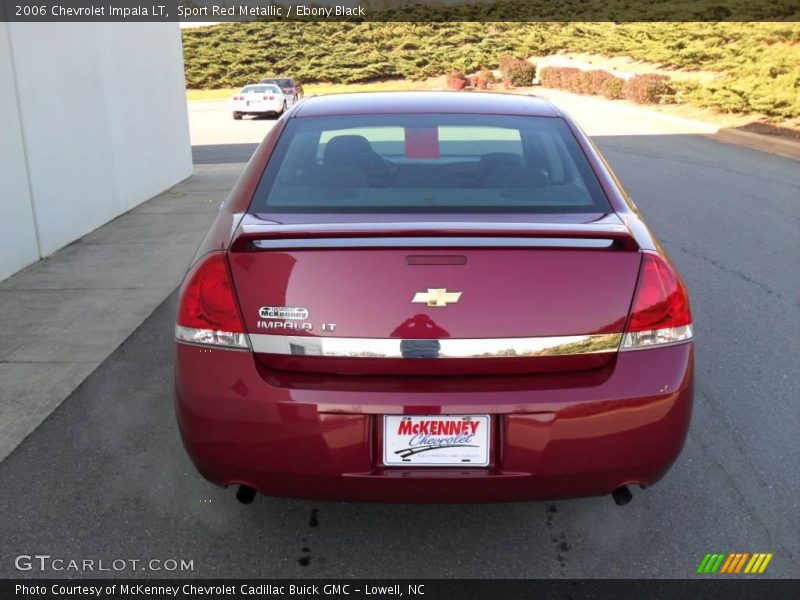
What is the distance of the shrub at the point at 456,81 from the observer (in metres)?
42.2

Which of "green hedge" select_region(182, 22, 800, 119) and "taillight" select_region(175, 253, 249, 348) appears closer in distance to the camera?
"taillight" select_region(175, 253, 249, 348)

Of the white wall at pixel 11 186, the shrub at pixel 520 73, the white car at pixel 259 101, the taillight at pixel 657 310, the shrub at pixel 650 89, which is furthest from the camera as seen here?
the shrub at pixel 520 73

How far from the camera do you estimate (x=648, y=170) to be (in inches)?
496

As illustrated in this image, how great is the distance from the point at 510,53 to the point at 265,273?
49280 millimetres

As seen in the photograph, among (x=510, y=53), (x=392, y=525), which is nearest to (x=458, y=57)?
(x=510, y=53)

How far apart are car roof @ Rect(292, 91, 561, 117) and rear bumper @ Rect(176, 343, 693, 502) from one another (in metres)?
1.49

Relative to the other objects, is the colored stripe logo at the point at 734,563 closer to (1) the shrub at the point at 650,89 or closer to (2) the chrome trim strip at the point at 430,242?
(2) the chrome trim strip at the point at 430,242

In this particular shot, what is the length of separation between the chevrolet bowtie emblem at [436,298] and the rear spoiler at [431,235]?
0.16m

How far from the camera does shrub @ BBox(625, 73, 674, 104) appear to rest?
84.9 ft

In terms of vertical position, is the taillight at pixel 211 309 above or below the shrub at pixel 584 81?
above

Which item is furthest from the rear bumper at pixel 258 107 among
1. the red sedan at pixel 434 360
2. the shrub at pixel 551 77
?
the red sedan at pixel 434 360

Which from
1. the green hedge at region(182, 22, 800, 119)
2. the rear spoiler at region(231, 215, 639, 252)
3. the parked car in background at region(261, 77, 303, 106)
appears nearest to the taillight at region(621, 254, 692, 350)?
the rear spoiler at region(231, 215, 639, 252)

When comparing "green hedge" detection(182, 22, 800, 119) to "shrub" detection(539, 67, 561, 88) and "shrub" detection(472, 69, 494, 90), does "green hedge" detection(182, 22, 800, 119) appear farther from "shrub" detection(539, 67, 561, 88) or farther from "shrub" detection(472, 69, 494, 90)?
"shrub" detection(472, 69, 494, 90)
